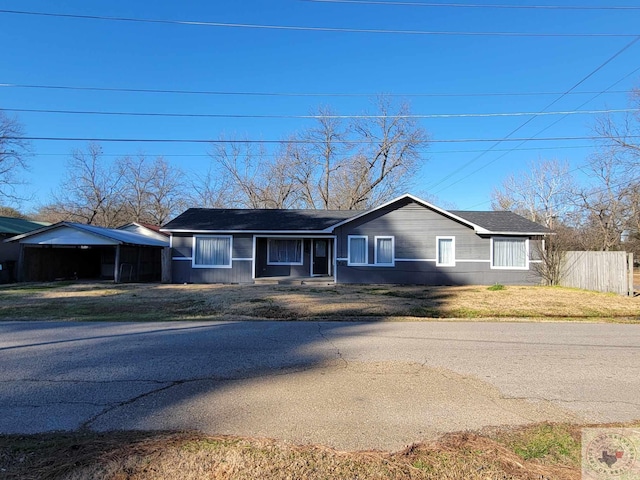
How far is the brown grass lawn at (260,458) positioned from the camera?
120 inches

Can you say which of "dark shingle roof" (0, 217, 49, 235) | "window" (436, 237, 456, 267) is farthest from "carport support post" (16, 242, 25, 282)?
"window" (436, 237, 456, 267)

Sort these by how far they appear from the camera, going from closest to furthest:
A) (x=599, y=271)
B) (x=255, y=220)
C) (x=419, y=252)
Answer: (x=599, y=271)
(x=419, y=252)
(x=255, y=220)

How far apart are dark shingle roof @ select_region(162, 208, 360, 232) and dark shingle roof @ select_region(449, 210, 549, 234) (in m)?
7.28

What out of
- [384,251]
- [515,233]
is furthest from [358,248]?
[515,233]

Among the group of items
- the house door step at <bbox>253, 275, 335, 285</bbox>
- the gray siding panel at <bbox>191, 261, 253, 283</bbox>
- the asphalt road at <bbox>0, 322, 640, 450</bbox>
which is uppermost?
the gray siding panel at <bbox>191, 261, 253, 283</bbox>

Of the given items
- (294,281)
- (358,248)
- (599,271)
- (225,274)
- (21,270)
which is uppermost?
(358,248)

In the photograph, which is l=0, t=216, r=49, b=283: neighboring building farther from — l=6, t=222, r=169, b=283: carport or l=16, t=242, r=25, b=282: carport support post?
l=6, t=222, r=169, b=283: carport

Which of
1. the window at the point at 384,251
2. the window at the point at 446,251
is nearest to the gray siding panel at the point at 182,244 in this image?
the window at the point at 384,251

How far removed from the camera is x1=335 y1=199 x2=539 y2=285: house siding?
Result: 843 inches

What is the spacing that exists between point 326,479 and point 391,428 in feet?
3.92

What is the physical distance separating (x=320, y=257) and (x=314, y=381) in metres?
17.8

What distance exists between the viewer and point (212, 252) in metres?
22.1

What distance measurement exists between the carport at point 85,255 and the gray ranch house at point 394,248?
2.19 m

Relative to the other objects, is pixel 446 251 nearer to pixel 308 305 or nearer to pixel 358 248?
pixel 358 248
